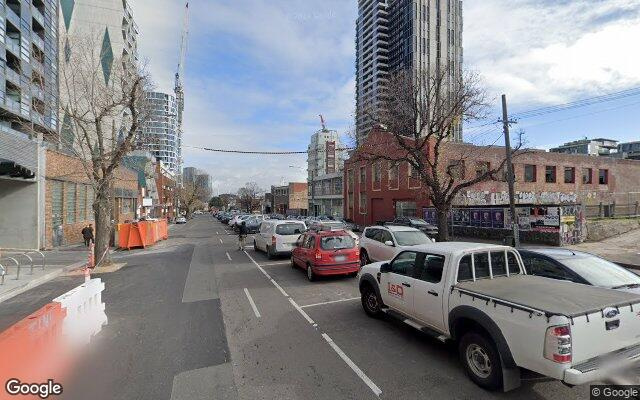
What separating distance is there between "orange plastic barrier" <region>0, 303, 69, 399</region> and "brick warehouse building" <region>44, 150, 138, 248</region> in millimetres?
15820

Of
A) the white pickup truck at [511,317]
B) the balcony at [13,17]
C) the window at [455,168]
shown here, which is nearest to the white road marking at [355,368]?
the white pickup truck at [511,317]

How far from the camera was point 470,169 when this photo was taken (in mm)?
32000

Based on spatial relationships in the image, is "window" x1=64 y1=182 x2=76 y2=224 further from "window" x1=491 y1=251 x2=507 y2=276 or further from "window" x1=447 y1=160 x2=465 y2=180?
"window" x1=491 y1=251 x2=507 y2=276

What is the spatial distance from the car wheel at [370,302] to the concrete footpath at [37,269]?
916cm

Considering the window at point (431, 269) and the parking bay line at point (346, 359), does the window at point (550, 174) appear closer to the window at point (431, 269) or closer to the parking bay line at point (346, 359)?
the parking bay line at point (346, 359)

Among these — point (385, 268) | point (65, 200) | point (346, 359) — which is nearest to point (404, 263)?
point (385, 268)

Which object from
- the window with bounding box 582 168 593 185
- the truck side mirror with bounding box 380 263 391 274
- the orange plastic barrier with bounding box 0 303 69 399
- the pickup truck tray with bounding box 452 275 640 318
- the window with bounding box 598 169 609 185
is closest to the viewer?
the orange plastic barrier with bounding box 0 303 69 399

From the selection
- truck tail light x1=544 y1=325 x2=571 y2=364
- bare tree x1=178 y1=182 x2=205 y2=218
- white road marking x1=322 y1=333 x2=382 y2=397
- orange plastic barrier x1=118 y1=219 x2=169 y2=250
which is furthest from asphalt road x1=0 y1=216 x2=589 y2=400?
bare tree x1=178 y1=182 x2=205 y2=218

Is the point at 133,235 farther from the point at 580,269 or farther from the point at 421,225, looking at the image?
the point at 580,269

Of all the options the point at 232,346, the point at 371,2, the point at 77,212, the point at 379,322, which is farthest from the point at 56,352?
the point at 371,2

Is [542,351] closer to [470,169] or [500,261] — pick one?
[500,261]

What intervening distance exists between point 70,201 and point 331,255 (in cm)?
2140

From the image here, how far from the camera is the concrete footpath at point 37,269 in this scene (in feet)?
33.0

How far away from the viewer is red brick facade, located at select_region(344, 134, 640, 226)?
3278cm
